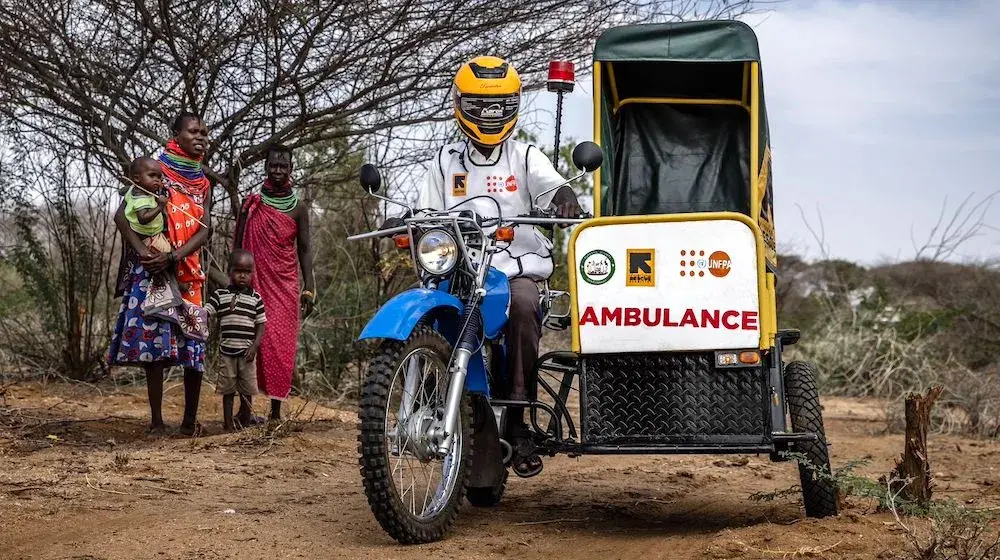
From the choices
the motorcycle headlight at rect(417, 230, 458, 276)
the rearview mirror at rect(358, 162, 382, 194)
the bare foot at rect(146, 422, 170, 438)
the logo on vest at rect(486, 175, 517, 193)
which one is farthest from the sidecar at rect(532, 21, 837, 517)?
the bare foot at rect(146, 422, 170, 438)

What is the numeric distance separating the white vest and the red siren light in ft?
1.08

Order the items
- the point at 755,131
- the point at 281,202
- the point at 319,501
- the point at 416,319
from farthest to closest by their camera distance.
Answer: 1. the point at 281,202
2. the point at 755,131
3. the point at 319,501
4. the point at 416,319

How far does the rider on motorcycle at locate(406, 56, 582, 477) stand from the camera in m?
5.39

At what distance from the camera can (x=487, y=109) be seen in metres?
5.71

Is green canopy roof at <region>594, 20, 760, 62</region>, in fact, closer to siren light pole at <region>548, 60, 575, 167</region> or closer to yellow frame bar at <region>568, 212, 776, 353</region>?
siren light pole at <region>548, 60, 575, 167</region>

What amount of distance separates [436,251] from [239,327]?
335 cm

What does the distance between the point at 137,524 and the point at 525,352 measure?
176 centimetres

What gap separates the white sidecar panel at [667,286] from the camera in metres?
5.05

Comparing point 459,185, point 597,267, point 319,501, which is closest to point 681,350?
point 597,267

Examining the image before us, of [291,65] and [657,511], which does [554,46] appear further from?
[657,511]

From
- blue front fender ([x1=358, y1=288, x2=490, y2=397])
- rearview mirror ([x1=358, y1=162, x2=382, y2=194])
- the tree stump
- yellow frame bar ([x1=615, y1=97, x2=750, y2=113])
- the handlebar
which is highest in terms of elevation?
yellow frame bar ([x1=615, y1=97, x2=750, y2=113])

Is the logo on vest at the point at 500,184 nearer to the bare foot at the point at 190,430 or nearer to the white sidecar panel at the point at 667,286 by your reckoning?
the white sidecar panel at the point at 667,286

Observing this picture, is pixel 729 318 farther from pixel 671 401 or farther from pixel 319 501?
pixel 319 501

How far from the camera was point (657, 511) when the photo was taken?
6.23 metres
